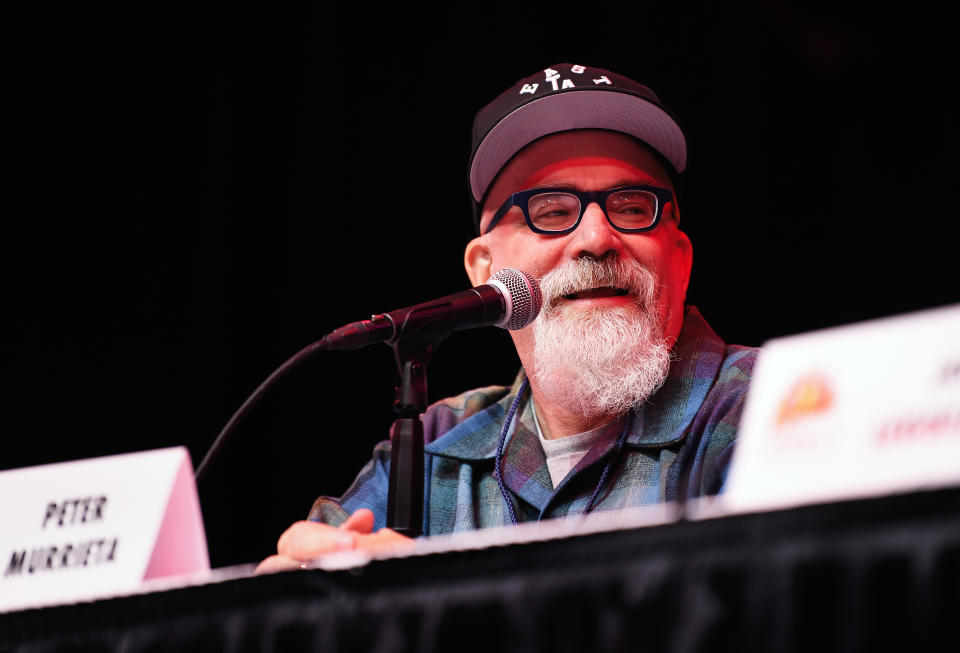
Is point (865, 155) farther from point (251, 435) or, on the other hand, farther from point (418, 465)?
point (251, 435)

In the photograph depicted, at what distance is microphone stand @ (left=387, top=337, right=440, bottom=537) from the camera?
4.07 feet

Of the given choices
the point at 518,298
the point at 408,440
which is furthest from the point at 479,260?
the point at 408,440

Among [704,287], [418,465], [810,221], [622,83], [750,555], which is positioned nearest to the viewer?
[750,555]

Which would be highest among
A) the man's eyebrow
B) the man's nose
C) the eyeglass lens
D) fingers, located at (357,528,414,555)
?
the man's eyebrow

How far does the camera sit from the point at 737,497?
673 millimetres

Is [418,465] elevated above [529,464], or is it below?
above

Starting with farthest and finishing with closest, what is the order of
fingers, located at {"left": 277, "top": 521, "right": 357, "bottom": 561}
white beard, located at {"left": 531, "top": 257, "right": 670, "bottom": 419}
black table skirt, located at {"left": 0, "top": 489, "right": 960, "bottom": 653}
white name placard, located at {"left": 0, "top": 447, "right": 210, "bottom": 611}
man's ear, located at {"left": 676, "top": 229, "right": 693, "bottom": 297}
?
man's ear, located at {"left": 676, "top": 229, "right": 693, "bottom": 297}, white beard, located at {"left": 531, "top": 257, "right": 670, "bottom": 419}, fingers, located at {"left": 277, "top": 521, "right": 357, "bottom": 561}, white name placard, located at {"left": 0, "top": 447, "right": 210, "bottom": 611}, black table skirt, located at {"left": 0, "top": 489, "right": 960, "bottom": 653}

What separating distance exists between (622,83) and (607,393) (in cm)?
71

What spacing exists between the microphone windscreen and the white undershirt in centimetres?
57

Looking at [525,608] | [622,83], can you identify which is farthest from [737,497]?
[622,83]

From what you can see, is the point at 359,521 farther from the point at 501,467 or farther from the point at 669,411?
the point at 669,411

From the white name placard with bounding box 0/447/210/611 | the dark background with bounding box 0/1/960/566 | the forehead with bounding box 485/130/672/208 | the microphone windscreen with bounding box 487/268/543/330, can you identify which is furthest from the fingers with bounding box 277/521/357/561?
the dark background with bounding box 0/1/960/566

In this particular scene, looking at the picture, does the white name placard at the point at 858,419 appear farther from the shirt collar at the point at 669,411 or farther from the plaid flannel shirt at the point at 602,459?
the shirt collar at the point at 669,411

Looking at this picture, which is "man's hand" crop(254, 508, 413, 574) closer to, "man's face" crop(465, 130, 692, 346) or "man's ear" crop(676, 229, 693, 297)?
"man's face" crop(465, 130, 692, 346)
